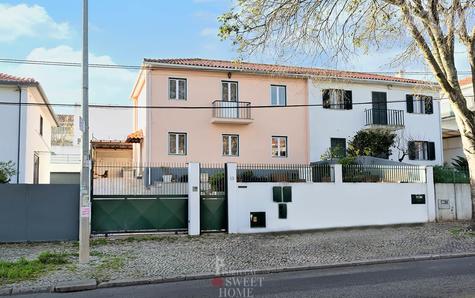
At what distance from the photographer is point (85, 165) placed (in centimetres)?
1076

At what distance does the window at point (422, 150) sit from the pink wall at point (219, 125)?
23.7 ft

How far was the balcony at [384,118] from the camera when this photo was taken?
91.6 feet

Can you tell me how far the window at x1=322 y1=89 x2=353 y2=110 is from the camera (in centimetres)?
2734

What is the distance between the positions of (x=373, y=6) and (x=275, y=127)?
1357 centimetres

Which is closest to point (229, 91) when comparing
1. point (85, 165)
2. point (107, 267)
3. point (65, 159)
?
point (85, 165)

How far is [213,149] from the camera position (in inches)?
998

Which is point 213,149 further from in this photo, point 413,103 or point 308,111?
point 413,103

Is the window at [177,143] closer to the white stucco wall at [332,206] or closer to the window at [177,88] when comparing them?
the window at [177,88]

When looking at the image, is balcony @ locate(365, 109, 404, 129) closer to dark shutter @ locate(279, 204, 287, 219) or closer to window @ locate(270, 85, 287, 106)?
window @ locate(270, 85, 287, 106)

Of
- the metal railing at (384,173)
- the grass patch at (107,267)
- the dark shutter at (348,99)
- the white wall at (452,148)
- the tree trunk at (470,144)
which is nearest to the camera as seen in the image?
the grass patch at (107,267)

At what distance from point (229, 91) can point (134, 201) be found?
40.9ft

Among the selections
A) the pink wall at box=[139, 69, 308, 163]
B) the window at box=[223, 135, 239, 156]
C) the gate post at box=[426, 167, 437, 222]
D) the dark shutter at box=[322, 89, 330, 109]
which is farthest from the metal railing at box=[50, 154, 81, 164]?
the gate post at box=[426, 167, 437, 222]

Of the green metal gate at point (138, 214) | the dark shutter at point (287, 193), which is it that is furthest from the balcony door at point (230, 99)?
the green metal gate at point (138, 214)

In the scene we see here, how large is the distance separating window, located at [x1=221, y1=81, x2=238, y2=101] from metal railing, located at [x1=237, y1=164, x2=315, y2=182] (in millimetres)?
9638
